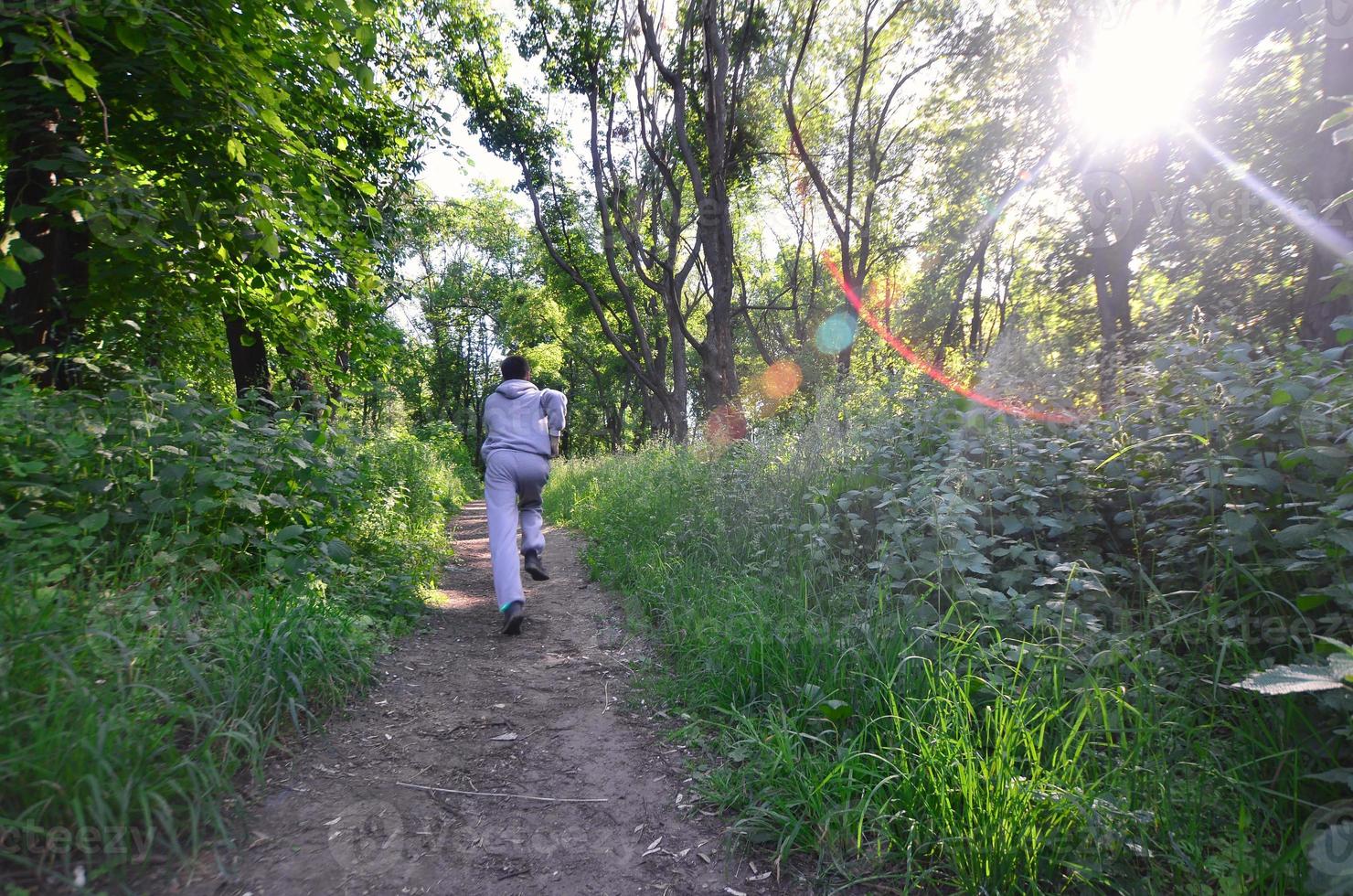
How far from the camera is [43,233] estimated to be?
4.25 metres

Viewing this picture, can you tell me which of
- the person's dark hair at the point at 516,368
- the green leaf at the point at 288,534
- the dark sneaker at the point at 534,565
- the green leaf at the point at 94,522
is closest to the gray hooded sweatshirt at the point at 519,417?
the person's dark hair at the point at 516,368

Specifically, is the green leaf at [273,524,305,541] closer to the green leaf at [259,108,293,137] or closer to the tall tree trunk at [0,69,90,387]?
the tall tree trunk at [0,69,90,387]

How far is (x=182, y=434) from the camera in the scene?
340 centimetres

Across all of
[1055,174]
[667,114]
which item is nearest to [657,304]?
[667,114]

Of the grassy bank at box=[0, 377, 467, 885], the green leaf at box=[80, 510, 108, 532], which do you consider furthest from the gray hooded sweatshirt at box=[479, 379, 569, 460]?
the green leaf at box=[80, 510, 108, 532]

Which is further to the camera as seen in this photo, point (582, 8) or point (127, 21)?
point (582, 8)

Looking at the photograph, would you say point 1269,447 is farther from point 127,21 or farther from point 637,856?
point 127,21

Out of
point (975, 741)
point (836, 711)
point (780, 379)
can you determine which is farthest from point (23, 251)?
point (780, 379)

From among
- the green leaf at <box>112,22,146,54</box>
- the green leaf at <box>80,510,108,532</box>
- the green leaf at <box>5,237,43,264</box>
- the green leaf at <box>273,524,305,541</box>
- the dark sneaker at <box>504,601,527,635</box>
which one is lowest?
the dark sneaker at <box>504,601,527,635</box>

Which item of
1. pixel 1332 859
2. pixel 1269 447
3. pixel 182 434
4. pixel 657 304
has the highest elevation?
pixel 657 304

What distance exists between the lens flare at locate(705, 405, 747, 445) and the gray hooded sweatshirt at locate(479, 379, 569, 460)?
330 cm

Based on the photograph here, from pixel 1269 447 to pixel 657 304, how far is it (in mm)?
A: 22012

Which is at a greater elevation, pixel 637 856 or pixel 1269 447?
pixel 1269 447

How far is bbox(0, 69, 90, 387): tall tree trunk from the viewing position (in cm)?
372
